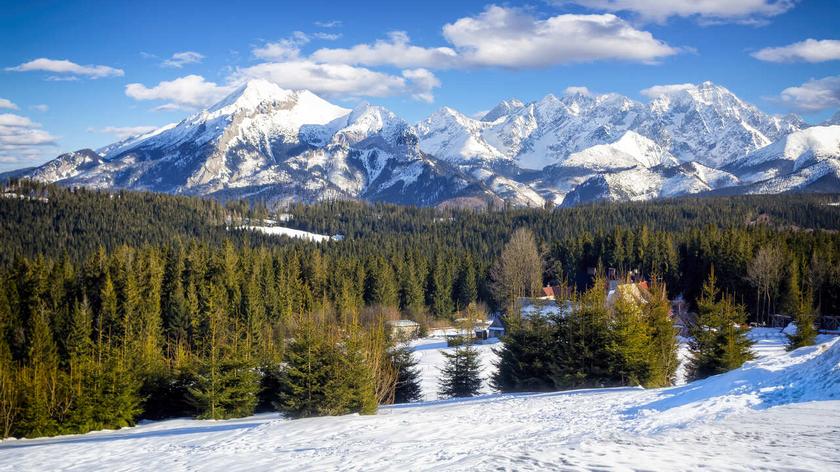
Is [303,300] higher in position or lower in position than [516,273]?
lower

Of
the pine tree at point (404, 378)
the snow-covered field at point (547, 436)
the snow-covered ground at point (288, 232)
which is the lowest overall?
the pine tree at point (404, 378)

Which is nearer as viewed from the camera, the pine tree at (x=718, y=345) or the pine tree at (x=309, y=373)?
the pine tree at (x=309, y=373)

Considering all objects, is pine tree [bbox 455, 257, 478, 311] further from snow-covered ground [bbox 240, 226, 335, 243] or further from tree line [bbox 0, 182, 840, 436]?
snow-covered ground [bbox 240, 226, 335, 243]

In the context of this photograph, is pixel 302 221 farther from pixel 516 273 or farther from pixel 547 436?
pixel 547 436

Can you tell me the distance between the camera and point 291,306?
72000 mm

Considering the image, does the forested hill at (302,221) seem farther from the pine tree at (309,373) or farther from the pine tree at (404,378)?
the pine tree at (309,373)

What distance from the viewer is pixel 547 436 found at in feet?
56.9

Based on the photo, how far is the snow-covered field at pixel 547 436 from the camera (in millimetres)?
12938

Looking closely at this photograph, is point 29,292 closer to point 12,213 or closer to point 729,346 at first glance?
point 729,346

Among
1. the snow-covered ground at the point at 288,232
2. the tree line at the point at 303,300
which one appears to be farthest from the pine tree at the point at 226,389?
the snow-covered ground at the point at 288,232

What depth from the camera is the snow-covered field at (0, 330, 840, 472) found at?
1294 centimetres

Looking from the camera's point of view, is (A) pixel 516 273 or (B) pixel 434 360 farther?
(A) pixel 516 273

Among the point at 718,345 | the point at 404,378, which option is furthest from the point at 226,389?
the point at 718,345

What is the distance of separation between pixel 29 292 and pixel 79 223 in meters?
82.9
